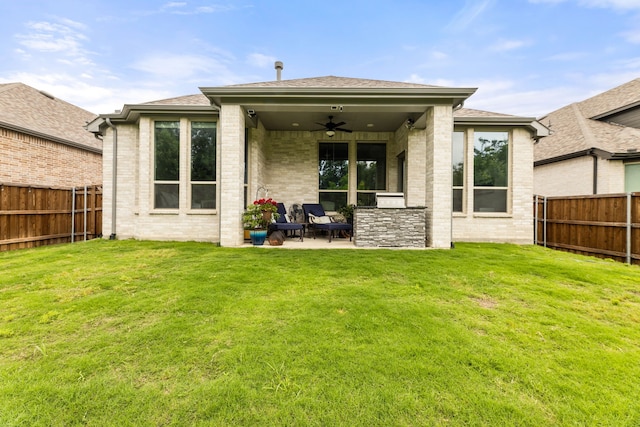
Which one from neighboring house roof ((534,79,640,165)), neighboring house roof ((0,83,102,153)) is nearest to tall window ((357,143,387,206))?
neighboring house roof ((534,79,640,165))

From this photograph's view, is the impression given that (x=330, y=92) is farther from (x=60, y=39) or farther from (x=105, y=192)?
(x=60, y=39)

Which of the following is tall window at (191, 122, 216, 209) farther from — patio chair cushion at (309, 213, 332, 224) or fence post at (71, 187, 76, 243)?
fence post at (71, 187, 76, 243)

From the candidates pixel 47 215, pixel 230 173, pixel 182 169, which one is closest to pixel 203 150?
pixel 182 169

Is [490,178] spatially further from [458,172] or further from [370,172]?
[370,172]

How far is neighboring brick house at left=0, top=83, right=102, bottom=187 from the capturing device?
8.60 m

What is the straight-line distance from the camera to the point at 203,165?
22.5 feet

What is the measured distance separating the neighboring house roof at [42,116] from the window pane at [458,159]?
13142mm

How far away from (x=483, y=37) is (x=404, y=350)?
13850mm

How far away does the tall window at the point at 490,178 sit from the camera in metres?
7.29

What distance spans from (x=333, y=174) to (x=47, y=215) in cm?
772

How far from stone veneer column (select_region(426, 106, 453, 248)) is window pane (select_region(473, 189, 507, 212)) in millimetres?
1784

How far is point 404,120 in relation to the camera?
7.58m

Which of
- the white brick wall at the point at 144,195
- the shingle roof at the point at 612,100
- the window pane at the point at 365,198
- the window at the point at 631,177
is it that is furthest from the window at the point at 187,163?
the shingle roof at the point at 612,100

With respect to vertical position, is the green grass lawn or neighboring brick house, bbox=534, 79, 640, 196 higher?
neighboring brick house, bbox=534, 79, 640, 196
